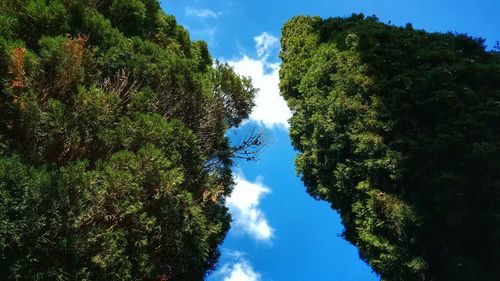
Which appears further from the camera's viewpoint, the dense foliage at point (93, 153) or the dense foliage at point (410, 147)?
the dense foliage at point (410, 147)

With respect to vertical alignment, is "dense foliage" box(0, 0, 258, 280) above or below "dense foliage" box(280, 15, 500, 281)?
below

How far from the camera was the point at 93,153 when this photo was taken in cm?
614

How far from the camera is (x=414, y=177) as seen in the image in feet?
29.6

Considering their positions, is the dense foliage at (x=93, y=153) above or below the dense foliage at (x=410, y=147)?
below

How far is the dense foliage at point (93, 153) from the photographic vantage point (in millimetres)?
4781

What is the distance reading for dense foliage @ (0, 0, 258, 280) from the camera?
4.78 metres

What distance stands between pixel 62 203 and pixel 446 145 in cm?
711

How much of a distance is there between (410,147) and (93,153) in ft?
20.8

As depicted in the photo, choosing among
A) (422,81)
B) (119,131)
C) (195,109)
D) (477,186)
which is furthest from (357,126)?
(119,131)

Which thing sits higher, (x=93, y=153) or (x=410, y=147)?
(x=410, y=147)

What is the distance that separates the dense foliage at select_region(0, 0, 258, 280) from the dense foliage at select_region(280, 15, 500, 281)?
12.5ft

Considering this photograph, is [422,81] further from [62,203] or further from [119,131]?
[62,203]

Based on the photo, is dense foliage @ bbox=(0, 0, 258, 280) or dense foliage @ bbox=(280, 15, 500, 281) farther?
dense foliage @ bbox=(280, 15, 500, 281)

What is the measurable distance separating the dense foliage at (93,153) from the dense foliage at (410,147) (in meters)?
3.80
